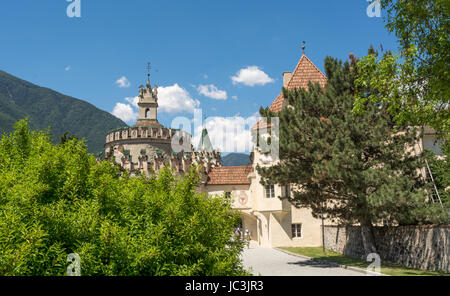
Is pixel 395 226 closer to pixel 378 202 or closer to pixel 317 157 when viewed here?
pixel 378 202

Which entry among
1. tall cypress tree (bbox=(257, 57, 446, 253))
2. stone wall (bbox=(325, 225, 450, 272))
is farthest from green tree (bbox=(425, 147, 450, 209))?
tall cypress tree (bbox=(257, 57, 446, 253))

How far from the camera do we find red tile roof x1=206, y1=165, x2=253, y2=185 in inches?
1533

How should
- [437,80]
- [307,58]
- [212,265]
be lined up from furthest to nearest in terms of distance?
[307,58] < [437,80] < [212,265]

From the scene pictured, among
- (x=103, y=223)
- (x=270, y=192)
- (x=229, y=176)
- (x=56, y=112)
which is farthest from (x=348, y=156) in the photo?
(x=56, y=112)

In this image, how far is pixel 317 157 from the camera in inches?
720

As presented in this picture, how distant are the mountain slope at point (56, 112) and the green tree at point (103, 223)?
153 meters

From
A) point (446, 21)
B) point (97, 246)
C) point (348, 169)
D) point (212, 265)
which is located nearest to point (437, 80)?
point (446, 21)

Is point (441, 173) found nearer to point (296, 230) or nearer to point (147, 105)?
point (296, 230)

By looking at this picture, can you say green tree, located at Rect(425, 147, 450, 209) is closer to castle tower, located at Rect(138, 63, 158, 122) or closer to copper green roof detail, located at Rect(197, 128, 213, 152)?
castle tower, located at Rect(138, 63, 158, 122)

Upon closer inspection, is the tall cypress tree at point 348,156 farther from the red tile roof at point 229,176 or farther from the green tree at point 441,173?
the red tile roof at point 229,176

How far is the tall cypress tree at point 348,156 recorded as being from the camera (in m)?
16.9

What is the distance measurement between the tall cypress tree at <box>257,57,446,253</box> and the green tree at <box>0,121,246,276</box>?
1203 centimetres

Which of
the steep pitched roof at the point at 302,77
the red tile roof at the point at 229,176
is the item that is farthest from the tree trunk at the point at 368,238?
the red tile roof at the point at 229,176

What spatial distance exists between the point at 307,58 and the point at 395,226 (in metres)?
18.0
